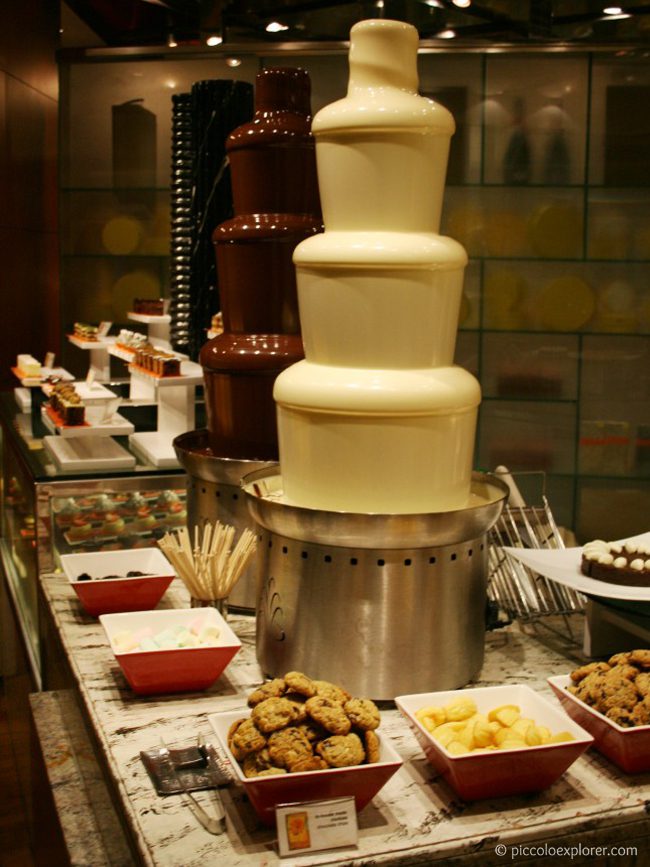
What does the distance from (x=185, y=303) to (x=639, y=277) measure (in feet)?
5.77

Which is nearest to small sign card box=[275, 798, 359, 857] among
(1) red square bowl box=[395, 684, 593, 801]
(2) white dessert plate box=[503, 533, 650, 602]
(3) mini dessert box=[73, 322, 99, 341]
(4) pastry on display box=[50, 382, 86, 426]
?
(1) red square bowl box=[395, 684, 593, 801]

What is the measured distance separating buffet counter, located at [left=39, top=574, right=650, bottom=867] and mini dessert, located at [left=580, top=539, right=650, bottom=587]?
157 mm

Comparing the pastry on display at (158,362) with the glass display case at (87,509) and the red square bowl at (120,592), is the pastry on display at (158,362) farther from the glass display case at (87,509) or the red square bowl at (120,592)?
the red square bowl at (120,592)

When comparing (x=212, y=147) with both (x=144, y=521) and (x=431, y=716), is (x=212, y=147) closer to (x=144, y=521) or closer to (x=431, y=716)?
(x=144, y=521)

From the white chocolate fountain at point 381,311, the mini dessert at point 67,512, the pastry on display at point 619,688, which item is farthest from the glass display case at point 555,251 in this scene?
the pastry on display at point 619,688

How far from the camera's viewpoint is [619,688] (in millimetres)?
1395

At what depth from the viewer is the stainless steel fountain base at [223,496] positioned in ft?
6.42

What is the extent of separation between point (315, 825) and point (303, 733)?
4.2 inches

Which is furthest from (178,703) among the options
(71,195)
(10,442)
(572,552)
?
(71,195)

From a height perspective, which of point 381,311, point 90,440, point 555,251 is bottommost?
point 90,440

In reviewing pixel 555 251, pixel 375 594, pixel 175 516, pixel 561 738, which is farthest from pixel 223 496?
pixel 555 251

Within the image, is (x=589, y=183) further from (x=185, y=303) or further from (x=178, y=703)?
(x=178, y=703)

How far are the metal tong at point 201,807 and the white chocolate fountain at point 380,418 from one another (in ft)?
0.92

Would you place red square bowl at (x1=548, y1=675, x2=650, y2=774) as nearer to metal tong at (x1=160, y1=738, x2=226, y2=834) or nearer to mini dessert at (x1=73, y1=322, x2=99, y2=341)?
metal tong at (x1=160, y1=738, x2=226, y2=834)
